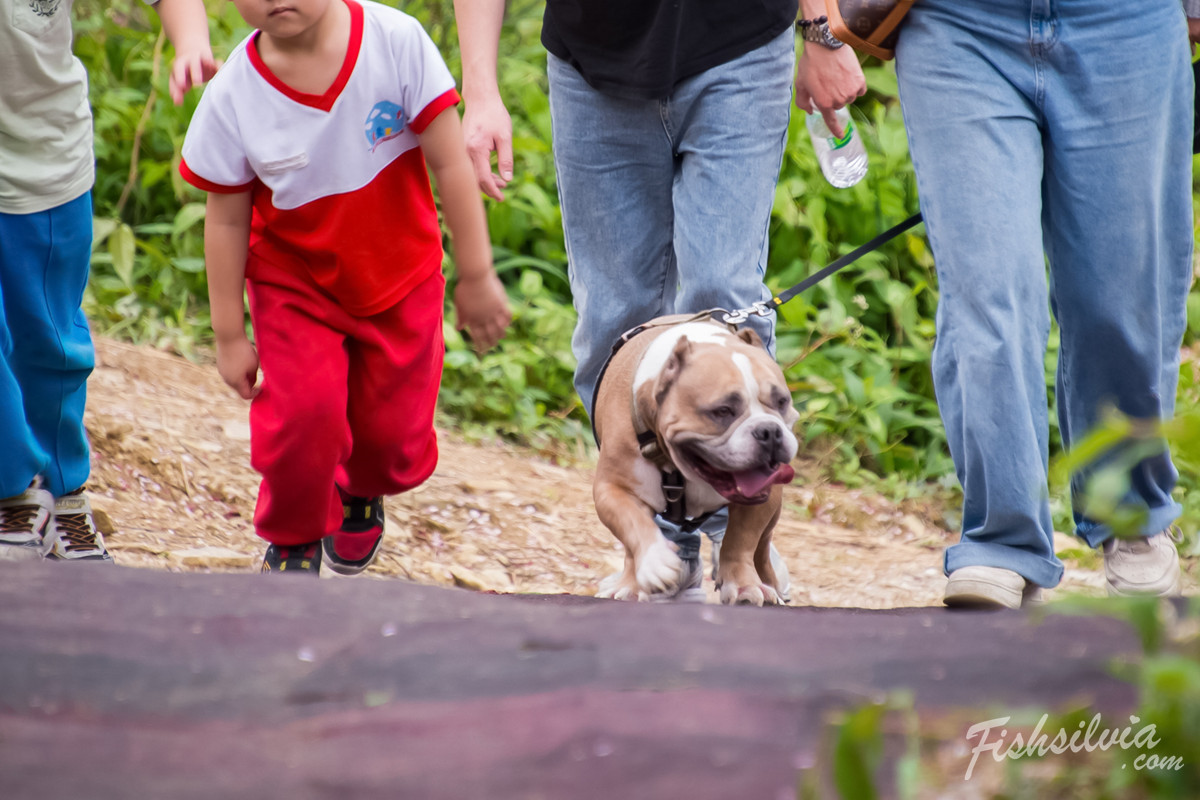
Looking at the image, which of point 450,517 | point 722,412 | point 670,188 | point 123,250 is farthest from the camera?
point 123,250

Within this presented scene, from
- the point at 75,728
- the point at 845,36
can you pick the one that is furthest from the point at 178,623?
the point at 845,36

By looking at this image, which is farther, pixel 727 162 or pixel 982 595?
pixel 727 162

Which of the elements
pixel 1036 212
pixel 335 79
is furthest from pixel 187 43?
pixel 1036 212

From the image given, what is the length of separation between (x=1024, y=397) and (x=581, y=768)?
1.79 meters

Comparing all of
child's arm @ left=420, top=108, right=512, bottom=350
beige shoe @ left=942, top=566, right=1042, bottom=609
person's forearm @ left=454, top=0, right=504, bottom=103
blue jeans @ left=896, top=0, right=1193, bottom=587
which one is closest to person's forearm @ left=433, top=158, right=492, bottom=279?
child's arm @ left=420, top=108, right=512, bottom=350

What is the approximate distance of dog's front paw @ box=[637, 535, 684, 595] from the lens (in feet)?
9.41

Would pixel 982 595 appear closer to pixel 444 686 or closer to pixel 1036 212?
pixel 1036 212

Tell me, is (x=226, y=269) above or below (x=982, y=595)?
above

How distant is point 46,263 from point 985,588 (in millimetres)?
2460

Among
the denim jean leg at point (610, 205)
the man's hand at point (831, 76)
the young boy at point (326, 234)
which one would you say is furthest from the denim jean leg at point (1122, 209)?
the young boy at point (326, 234)

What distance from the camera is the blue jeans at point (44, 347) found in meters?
3.10

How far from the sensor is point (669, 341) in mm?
3066

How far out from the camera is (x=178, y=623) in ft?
5.47

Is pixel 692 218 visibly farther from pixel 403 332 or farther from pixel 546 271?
pixel 546 271
